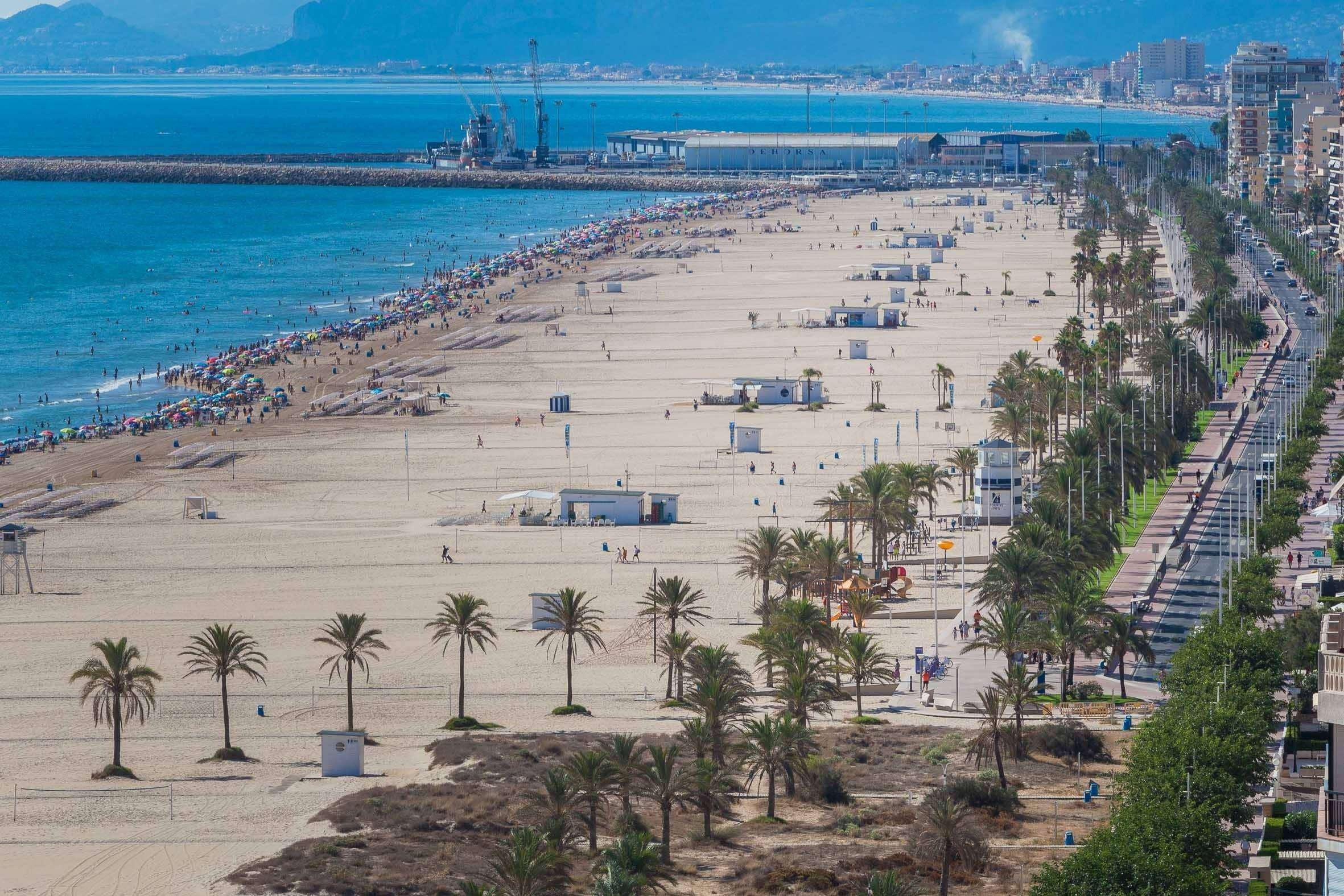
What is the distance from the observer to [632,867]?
28703 mm

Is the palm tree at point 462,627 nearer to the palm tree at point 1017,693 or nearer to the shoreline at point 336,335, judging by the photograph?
the palm tree at point 1017,693

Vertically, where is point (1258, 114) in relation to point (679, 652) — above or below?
above

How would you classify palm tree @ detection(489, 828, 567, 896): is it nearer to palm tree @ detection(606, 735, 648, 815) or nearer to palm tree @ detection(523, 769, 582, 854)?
palm tree @ detection(523, 769, 582, 854)

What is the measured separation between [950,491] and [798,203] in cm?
12466

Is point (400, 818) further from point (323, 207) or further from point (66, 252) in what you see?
point (323, 207)

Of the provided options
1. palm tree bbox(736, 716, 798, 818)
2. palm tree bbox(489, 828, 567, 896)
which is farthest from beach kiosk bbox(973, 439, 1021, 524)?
palm tree bbox(489, 828, 567, 896)

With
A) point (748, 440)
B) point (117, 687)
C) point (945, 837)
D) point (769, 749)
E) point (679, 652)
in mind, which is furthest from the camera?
point (748, 440)

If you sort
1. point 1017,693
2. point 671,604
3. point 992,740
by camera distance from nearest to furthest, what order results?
point 992,740, point 1017,693, point 671,604

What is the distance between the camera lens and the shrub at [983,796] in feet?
110

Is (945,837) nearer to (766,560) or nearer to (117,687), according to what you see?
(117,687)

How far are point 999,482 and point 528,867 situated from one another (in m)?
32.4

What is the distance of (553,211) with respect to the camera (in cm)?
18988

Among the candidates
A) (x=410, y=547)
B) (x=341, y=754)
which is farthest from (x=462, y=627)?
(x=410, y=547)

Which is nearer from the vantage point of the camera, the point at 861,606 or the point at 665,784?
the point at 665,784
